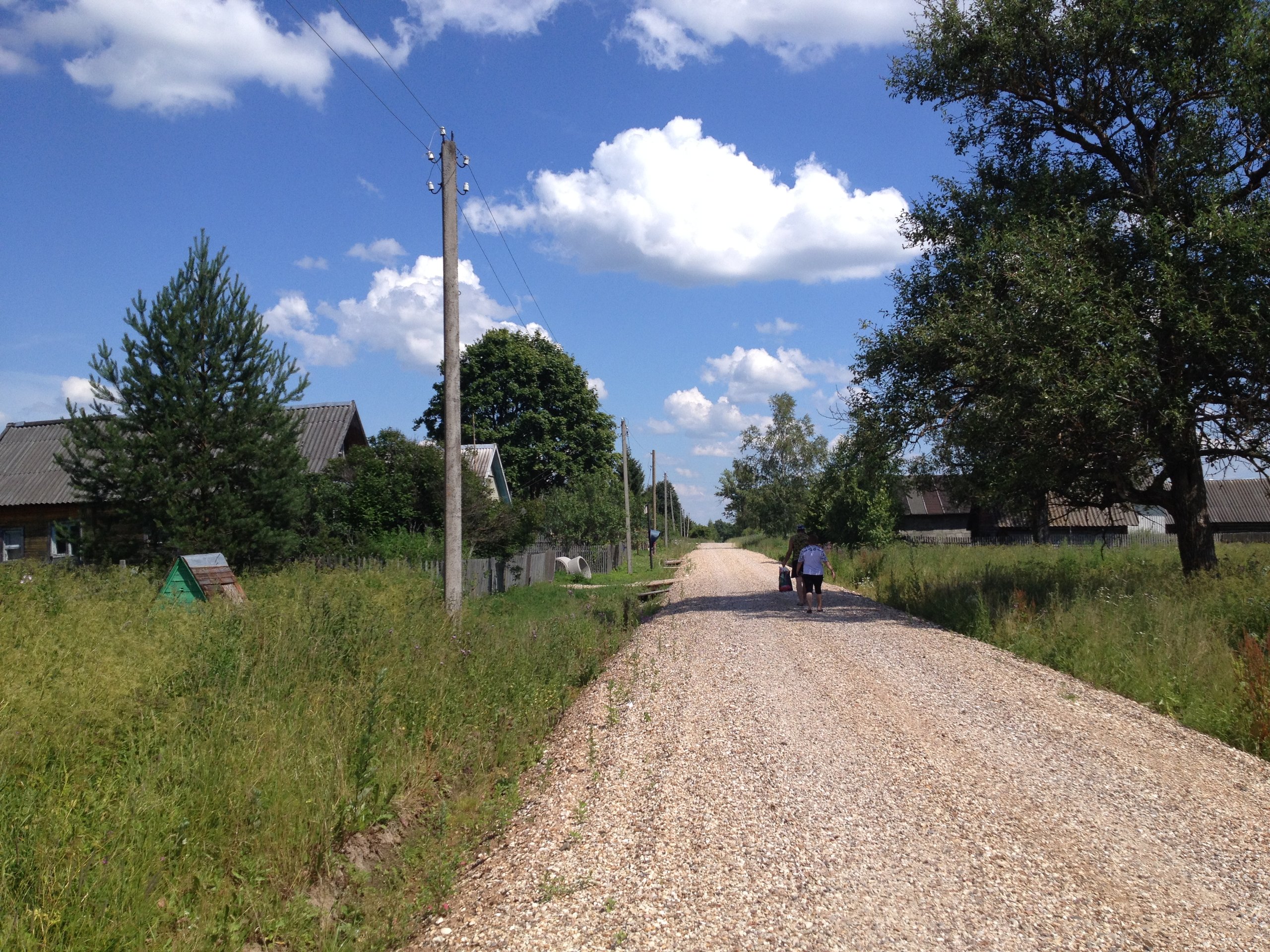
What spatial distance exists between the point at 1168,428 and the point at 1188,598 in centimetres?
312

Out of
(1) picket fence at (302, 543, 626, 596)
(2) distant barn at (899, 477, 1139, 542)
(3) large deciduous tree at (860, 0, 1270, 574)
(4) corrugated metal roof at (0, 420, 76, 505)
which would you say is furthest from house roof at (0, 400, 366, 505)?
(2) distant barn at (899, 477, 1139, 542)

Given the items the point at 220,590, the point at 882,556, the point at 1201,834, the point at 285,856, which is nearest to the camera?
the point at 285,856

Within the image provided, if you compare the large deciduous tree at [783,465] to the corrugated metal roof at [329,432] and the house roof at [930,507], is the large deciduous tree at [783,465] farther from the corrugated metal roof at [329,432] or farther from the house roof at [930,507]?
the corrugated metal roof at [329,432]

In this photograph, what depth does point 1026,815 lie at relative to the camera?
5.44 m

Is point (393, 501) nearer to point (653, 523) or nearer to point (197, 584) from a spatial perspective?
point (197, 584)

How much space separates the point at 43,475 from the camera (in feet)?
101

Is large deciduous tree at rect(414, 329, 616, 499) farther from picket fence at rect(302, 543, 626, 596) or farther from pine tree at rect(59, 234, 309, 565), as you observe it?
pine tree at rect(59, 234, 309, 565)

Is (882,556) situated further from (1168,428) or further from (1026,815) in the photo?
(1026,815)

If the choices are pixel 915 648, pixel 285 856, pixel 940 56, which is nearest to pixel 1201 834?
pixel 285 856

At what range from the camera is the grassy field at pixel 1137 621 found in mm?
8102

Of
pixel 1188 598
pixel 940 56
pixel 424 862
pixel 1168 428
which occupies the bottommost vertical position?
pixel 424 862

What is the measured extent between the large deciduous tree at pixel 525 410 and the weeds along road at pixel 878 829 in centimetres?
4290

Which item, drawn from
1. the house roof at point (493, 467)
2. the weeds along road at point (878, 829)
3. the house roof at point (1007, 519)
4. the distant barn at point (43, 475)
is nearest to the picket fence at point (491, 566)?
the house roof at point (493, 467)

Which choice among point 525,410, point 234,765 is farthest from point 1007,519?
point 234,765
